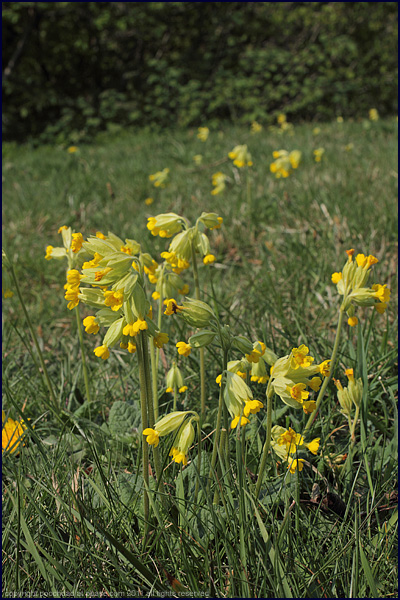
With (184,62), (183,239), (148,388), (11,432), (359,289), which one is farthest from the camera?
(184,62)

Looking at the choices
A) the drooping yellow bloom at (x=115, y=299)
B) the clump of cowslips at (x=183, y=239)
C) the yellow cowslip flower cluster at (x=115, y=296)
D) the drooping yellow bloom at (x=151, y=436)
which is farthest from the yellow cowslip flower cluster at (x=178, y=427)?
the clump of cowslips at (x=183, y=239)

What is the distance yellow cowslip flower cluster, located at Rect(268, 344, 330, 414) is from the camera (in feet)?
3.28

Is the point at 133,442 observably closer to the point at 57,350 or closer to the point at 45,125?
the point at 57,350

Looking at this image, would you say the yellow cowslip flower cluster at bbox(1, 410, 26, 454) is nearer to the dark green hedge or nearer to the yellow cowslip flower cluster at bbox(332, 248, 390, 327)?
the yellow cowslip flower cluster at bbox(332, 248, 390, 327)

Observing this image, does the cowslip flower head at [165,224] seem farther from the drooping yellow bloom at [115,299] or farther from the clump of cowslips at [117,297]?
the drooping yellow bloom at [115,299]

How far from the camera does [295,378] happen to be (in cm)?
103

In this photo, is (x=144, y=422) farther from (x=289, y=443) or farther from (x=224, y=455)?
(x=289, y=443)

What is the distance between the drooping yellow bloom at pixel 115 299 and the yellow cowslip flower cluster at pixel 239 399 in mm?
241

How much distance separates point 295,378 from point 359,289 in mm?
279

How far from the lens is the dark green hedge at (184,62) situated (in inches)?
448

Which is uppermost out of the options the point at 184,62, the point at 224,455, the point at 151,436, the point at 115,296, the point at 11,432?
the point at 184,62

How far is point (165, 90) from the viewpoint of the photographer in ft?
38.9

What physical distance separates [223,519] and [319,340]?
0.88 metres

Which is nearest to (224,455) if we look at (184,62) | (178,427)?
(178,427)
